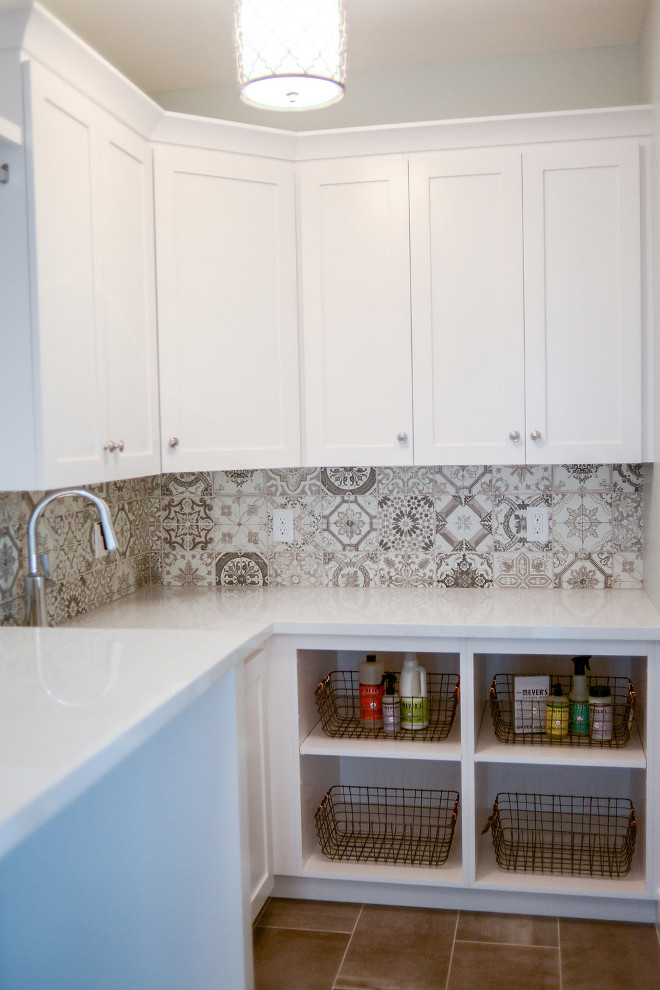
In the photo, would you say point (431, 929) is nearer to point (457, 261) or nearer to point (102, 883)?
point (102, 883)

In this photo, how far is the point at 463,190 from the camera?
275 centimetres

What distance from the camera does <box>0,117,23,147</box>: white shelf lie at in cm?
195

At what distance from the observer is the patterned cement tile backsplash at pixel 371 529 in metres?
3.02

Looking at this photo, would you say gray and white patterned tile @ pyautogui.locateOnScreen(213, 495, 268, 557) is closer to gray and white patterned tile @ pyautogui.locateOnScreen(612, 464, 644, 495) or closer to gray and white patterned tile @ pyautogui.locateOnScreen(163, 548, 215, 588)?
gray and white patterned tile @ pyautogui.locateOnScreen(163, 548, 215, 588)

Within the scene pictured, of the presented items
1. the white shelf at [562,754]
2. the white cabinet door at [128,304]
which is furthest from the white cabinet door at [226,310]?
the white shelf at [562,754]

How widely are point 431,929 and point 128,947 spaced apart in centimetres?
90

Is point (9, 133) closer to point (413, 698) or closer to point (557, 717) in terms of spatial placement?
point (413, 698)

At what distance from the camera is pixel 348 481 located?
10.4 ft

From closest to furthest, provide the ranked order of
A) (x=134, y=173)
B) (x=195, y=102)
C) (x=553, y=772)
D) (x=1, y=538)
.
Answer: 1. (x=1, y=538)
2. (x=134, y=173)
3. (x=553, y=772)
4. (x=195, y=102)

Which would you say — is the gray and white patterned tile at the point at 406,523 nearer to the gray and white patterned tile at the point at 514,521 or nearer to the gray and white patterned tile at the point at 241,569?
the gray and white patterned tile at the point at 514,521

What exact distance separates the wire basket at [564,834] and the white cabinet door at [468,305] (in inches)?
42.9

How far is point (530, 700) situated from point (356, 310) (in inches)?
49.9

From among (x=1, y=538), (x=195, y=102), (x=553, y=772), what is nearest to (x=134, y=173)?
(x=195, y=102)

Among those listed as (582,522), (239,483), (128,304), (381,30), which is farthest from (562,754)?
(381,30)
